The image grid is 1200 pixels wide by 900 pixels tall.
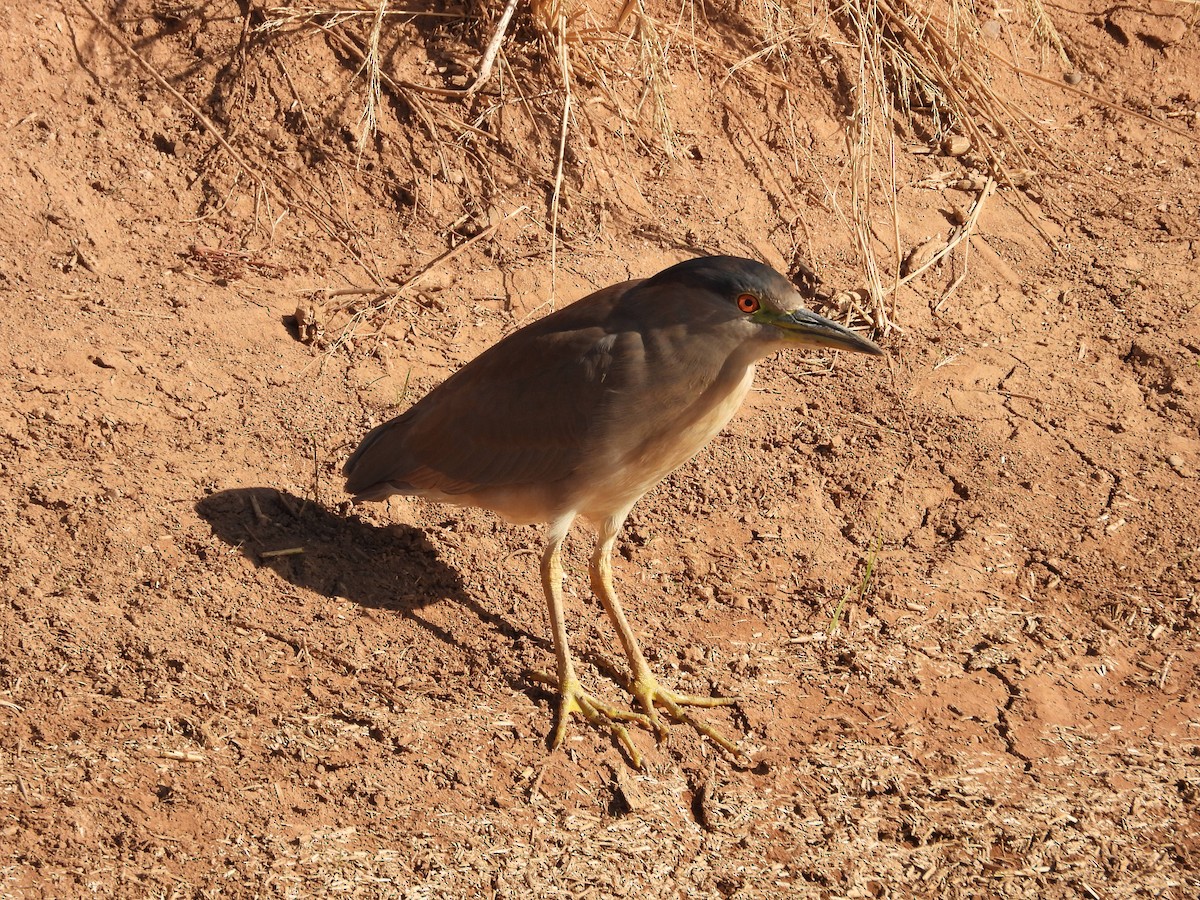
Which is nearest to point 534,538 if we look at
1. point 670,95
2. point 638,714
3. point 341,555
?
point 341,555

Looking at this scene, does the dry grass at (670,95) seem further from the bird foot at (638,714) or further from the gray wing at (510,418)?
the bird foot at (638,714)

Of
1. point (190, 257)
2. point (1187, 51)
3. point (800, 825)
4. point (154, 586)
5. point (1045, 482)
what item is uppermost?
point (1187, 51)

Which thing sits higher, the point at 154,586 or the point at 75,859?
the point at 154,586

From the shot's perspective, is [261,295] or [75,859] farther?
[261,295]

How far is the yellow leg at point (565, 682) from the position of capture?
4.16 metres

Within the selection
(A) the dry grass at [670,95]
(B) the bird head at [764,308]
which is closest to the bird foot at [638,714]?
(B) the bird head at [764,308]

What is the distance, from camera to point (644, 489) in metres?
4.25

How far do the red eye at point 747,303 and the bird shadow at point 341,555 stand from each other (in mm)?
1527

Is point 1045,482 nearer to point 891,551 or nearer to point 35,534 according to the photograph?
point 891,551

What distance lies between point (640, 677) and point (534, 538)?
93cm

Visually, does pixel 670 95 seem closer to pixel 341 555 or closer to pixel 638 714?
pixel 341 555

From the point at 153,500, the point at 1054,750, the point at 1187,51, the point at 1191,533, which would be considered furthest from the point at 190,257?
the point at 1187,51

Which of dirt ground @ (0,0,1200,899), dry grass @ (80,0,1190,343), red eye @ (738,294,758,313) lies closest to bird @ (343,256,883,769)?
red eye @ (738,294,758,313)

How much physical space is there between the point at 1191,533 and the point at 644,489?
261 centimetres
